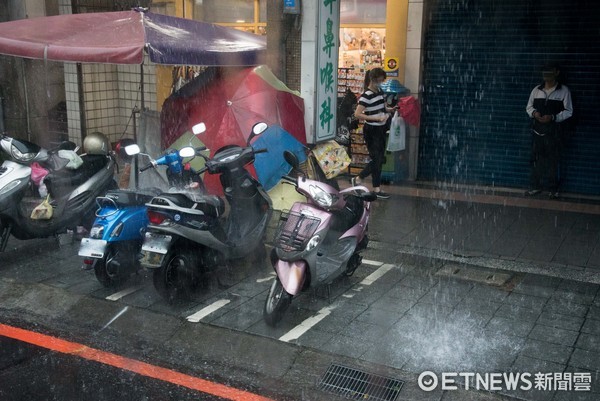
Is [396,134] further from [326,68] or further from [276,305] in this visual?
[276,305]

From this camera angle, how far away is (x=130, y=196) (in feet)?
22.7

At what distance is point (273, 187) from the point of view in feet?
29.5

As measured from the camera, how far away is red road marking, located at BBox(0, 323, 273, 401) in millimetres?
5039

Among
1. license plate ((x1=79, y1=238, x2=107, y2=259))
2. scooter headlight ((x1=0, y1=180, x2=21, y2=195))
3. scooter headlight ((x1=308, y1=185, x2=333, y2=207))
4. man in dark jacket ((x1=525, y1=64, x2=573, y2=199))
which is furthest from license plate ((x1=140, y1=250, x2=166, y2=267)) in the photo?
man in dark jacket ((x1=525, y1=64, x2=573, y2=199))

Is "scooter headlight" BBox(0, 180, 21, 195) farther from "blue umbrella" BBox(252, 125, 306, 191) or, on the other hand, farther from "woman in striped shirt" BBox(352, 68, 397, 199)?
"woman in striped shirt" BBox(352, 68, 397, 199)

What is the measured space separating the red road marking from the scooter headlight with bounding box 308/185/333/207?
210cm

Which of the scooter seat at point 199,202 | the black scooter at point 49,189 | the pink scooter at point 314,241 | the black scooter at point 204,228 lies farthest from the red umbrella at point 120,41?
the pink scooter at point 314,241

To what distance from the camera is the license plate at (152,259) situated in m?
6.27

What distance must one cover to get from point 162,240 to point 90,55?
2.69m

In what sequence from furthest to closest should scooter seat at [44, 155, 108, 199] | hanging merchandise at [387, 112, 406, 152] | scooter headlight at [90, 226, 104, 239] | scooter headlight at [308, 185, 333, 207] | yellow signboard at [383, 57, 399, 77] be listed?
yellow signboard at [383, 57, 399, 77] → hanging merchandise at [387, 112, 406, 152] → scooter seat at [44, 155, 108, 199] → scooter headlight at [90, 226, 104, 239] → scooter headlight at [308, 185, 333, 207]

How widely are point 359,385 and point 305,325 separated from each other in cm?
116

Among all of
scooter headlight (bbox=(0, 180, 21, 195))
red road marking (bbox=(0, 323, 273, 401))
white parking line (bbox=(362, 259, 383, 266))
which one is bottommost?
red road marking (bbox=(0, 323, 273, 401))

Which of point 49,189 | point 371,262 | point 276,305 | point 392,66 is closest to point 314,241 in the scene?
point 276,305

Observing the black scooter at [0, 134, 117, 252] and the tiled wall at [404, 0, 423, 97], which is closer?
the black scooter at [0, 134, 117, 252]
